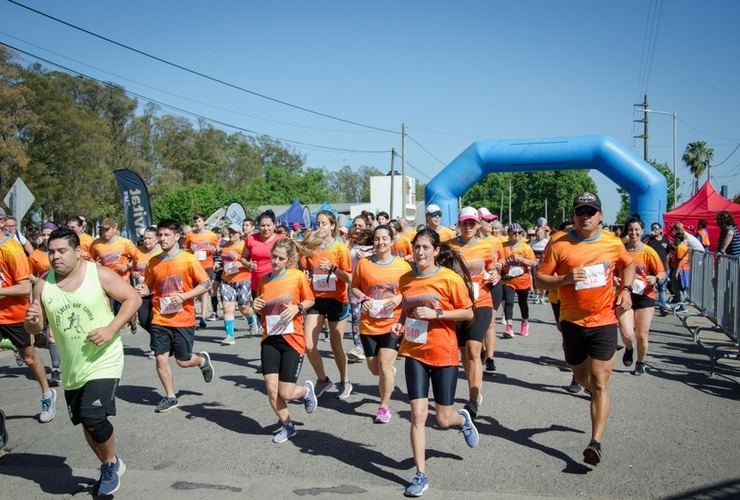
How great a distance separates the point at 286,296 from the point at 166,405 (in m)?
2.02

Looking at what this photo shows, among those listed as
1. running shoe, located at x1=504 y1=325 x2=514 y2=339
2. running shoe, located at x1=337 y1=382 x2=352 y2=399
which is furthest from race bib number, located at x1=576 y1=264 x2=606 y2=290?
running shoe, located at x1=504 y1=325 x2=514 y2=339

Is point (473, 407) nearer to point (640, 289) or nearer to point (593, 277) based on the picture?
point (593, 277)

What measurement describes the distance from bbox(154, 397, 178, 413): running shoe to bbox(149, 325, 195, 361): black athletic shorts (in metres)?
0.43

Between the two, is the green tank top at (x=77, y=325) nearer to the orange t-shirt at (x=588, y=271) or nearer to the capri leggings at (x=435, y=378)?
the capri leggings at (x=435, y=378)

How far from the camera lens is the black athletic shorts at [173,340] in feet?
21.0

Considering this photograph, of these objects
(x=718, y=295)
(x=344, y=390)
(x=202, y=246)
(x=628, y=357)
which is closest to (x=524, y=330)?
(x=628, y=357)

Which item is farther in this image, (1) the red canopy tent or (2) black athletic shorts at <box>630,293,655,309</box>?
(1) the red canopy tent

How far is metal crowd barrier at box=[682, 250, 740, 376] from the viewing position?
29.2 feet

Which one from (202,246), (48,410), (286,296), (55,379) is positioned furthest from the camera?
(202,246)

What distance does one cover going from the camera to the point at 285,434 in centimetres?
545

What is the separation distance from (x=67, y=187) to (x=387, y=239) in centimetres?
3798

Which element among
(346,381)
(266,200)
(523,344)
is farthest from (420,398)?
(266,200)

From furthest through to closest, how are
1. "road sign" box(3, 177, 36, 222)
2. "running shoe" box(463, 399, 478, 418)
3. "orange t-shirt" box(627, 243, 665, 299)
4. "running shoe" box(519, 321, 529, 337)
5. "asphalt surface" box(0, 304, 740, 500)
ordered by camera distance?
"road sign" box(3, 177, 36, 222) < "running shoe" box(519, 321, 529, 337) < "orange t-shirt" box(627, 243, 665, 299) < "running shoe" box(463, 399, 478, 418) < "asphalt surface" box(0, 304, 740, 500)

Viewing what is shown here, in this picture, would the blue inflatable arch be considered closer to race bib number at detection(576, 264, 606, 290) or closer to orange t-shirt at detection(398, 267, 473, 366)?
race bib number at detection(576, 264, 606, 290)
